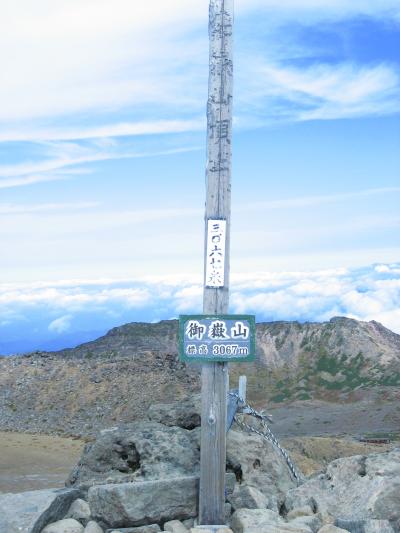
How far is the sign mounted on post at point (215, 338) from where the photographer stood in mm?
7301

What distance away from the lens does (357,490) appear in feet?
24.4

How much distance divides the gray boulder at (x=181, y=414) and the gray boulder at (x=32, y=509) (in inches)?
90.2

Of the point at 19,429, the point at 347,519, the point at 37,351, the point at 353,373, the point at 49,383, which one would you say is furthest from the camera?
the point at 353,373

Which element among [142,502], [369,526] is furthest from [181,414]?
[369,526]

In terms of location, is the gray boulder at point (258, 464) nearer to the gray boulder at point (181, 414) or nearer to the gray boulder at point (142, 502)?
the gray boulder at point (181, 414)

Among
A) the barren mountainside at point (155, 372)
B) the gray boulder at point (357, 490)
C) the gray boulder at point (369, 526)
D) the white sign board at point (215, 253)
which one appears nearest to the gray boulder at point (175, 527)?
the gray boulder at point (357, 490)

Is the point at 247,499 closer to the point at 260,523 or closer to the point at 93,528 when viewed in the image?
the point at 260,523

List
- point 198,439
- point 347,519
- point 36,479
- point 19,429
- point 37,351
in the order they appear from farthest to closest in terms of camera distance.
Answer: point 37,351 → point 19,429 → point 36,479 → point 198,439 → point 347,519

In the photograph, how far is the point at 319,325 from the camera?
83.8m

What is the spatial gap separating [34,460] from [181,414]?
518 inches

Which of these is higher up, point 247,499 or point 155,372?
point 155,372

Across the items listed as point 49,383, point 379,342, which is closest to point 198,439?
point 49,383

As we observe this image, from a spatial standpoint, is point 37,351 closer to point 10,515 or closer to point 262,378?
point 10,515

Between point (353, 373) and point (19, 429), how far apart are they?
49.4 meters
